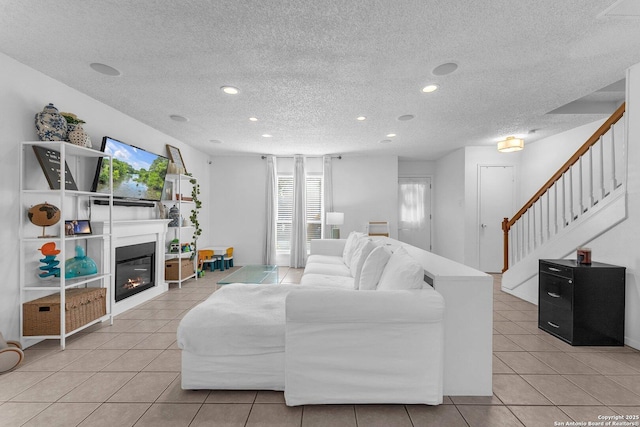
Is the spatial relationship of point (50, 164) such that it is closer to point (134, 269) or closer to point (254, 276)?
point (134, 269)

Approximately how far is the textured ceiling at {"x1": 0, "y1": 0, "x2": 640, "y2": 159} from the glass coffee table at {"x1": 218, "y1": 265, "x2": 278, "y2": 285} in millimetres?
2199

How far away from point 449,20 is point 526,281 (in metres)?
3.86

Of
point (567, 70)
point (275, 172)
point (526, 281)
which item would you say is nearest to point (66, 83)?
point (275, 172)

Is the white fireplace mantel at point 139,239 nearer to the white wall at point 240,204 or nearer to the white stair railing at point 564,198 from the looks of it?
the white wall at point 240,204

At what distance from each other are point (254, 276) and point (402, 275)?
2.52 m

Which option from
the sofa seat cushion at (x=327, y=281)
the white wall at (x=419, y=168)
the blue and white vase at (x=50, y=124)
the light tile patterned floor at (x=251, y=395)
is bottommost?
the light tile patterned floor at (x=251, y=395)

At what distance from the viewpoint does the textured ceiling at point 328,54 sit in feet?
6.51

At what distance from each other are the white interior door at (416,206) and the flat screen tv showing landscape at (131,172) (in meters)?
5.50

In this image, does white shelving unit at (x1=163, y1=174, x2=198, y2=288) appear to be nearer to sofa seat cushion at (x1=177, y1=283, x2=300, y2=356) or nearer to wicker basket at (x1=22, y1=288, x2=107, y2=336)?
wicker basket at (x1=22, y1=288, x2=107, y2=336)

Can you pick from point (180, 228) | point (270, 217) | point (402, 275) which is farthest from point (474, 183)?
point (180, 228)

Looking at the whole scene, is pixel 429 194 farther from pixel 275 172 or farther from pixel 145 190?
pixel 145 190

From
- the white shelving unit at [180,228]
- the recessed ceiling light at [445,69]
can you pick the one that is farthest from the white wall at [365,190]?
the recessed ceiling light at [445,69]

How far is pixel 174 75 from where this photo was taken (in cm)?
290

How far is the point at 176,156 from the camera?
5332mm
